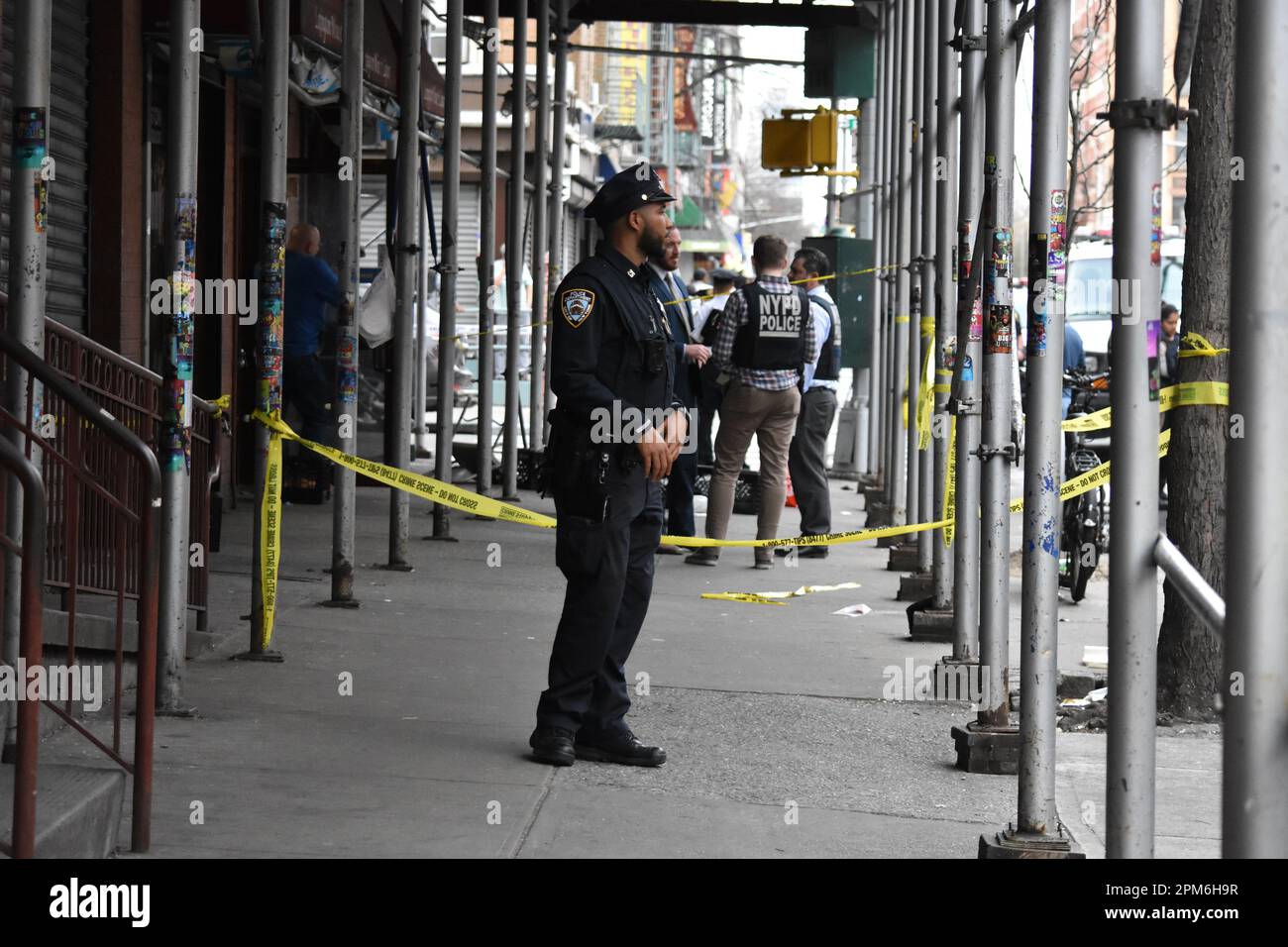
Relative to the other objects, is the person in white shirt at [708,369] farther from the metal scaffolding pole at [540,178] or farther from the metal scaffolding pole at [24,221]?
the metal scaffolding pole at [24,221]

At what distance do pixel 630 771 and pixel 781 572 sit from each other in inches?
225

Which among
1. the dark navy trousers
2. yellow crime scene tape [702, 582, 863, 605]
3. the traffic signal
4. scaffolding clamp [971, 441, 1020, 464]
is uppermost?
the traffic signal

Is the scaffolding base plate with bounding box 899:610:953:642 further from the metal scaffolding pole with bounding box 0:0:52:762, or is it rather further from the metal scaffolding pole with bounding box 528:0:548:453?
the metal scaffolding pole with bounding box 528:0:548:453

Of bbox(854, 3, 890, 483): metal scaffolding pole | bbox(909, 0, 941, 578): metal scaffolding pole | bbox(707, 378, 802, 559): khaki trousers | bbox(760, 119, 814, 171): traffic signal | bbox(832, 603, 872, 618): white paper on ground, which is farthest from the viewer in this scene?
bbox(760, 119, 814, 171): traffic signal

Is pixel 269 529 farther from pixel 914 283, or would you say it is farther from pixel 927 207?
pixel 914 283

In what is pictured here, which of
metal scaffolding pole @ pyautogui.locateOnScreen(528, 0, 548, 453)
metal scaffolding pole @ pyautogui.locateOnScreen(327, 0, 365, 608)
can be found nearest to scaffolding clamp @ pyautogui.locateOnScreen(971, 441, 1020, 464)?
metal scaffolding pole @ pyautogui.locateOnScreen(327, 0, 365, 608)

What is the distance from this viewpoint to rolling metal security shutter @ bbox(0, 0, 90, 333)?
9.80 meters

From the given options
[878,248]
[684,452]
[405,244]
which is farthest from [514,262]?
[878,248]

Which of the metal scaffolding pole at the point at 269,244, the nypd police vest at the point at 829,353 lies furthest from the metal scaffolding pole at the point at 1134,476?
the nypd police vest at the point at 829,353

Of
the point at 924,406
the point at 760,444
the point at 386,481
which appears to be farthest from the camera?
the point at 760,444

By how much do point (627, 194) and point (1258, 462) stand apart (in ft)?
13.0

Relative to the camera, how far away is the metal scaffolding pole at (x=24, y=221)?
5.32m

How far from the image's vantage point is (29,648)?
3955 mm

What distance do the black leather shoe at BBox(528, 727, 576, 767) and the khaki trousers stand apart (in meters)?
5.77
